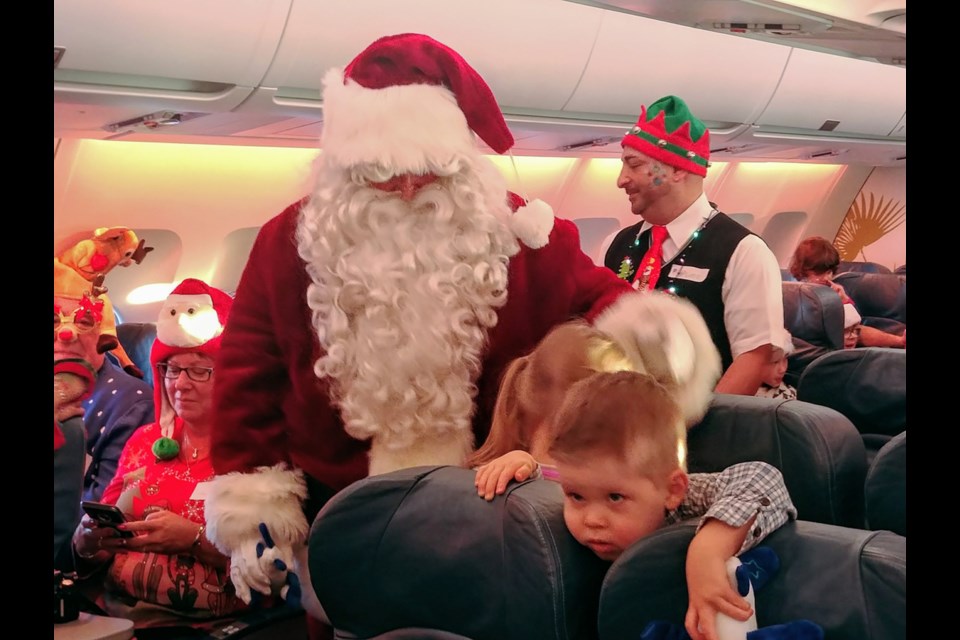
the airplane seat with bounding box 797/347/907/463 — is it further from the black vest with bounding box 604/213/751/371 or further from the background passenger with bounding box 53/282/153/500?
the background passenger with bounding box 53/282/153/500

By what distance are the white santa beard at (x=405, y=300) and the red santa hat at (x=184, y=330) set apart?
2.07 feet

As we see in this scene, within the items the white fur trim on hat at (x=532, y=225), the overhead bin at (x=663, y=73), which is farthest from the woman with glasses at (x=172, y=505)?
the overhead bin at (x=663, y=73)

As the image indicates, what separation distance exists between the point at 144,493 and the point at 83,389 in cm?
46

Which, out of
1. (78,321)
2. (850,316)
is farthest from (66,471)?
(850,316)

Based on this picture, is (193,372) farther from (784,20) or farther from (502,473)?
(784,20)

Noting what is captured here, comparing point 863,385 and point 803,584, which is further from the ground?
point 803,584

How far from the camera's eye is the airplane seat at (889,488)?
1540 millimetres

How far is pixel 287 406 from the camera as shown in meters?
2.01

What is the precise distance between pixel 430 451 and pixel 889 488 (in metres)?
0.79

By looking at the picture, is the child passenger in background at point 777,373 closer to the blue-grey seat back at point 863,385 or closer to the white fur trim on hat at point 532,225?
the blue-grey seat back at point 863,385

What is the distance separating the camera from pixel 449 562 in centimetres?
156

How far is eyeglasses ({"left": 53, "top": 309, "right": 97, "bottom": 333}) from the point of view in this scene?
2984 mm

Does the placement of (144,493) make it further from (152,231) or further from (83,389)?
(152,231)
